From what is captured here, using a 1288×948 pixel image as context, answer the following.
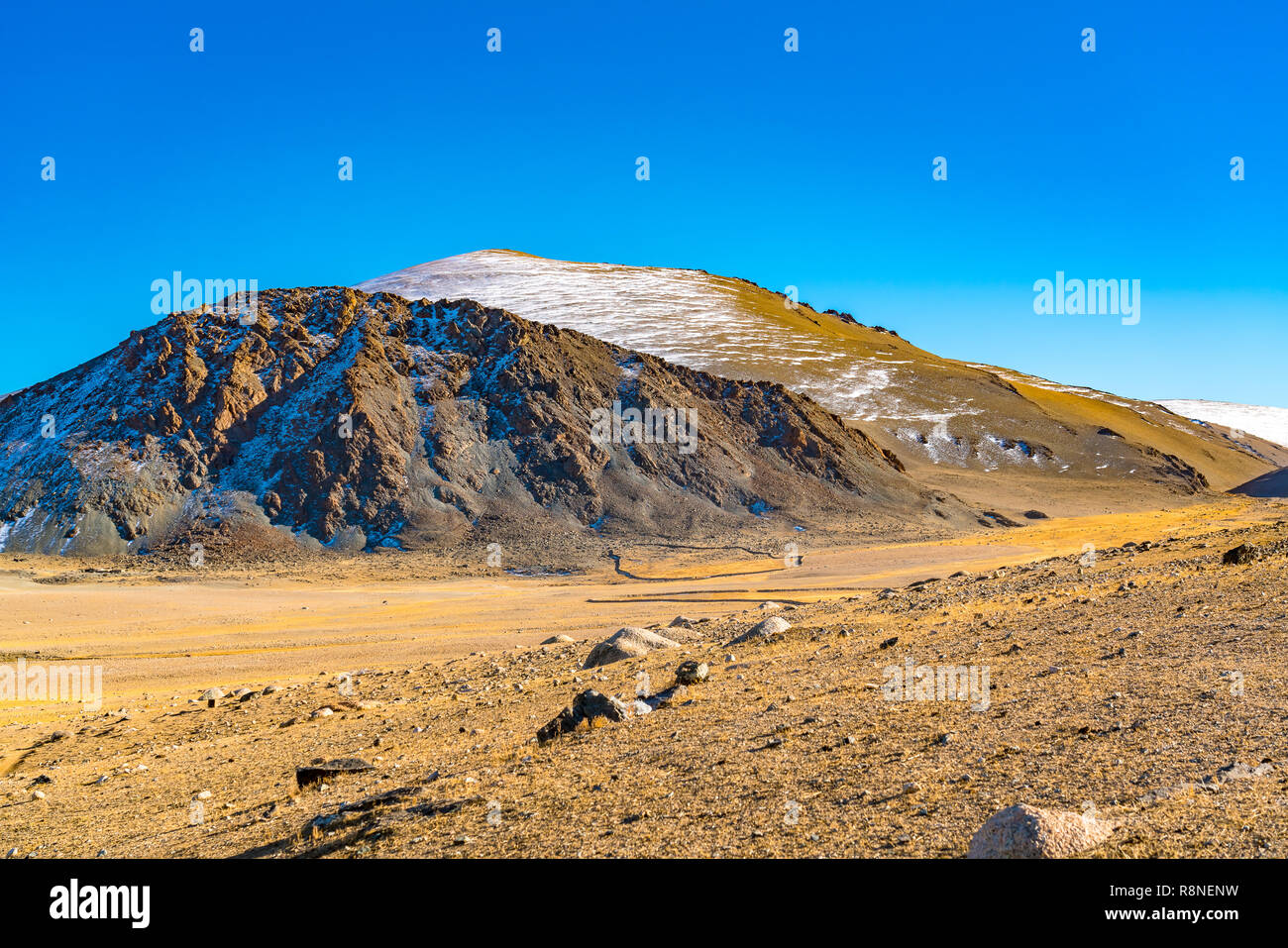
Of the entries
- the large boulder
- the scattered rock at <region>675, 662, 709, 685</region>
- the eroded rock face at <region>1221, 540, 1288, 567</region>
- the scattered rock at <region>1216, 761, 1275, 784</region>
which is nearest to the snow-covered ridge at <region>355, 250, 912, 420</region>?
the eroded rock face at <region>1221, 540, 1288, 567</region>

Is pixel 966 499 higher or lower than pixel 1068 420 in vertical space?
lower

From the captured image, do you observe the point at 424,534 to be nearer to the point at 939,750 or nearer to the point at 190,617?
the point at 190,617

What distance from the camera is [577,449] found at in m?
64.4

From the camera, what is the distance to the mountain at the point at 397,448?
55.5 meters

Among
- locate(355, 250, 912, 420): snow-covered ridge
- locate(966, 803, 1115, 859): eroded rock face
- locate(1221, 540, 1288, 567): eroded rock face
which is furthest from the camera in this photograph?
locate(355, 250, 912, 420): snow-covered ridge

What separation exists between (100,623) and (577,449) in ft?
117

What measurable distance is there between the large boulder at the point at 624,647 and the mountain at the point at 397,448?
37812mm

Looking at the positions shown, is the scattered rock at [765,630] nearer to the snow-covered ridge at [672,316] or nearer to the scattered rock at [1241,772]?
the scattered rock at [1241,772]

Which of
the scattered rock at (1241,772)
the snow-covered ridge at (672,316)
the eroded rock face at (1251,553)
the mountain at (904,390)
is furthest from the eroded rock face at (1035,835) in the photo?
the snow-covered ridge at (672,316)

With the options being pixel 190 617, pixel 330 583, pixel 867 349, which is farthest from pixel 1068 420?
pixel 190 617

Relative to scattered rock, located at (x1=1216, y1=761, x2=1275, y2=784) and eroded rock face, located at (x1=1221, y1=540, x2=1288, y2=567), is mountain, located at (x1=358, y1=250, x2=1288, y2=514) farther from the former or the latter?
scattered rock, located at (x1=1216, y1=761, x2=1275, y2=784)

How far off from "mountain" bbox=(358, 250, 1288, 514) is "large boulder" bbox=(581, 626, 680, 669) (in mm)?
72325

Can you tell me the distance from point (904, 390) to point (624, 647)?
369 ft

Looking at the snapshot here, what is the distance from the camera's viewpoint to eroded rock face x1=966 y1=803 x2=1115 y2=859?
18.0 ft
